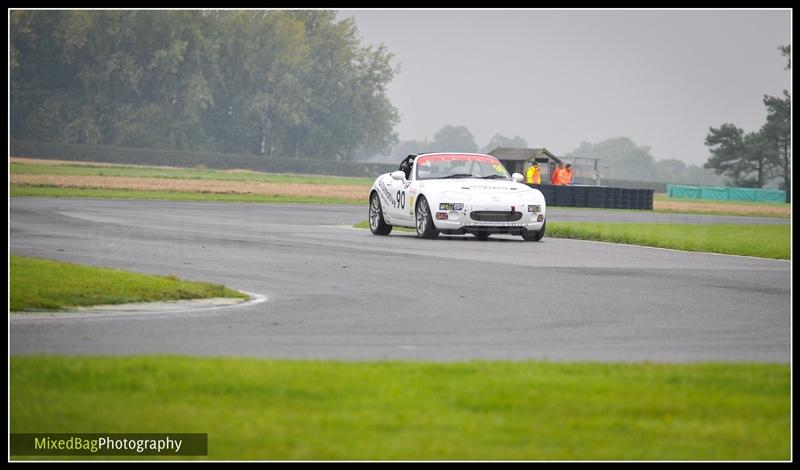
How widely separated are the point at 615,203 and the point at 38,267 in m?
34.5

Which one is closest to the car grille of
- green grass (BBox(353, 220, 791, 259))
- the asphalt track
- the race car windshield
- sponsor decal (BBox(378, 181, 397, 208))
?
the asphalt track

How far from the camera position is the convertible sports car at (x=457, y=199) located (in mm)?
23406

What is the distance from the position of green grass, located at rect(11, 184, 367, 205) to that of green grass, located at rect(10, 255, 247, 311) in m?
27.6

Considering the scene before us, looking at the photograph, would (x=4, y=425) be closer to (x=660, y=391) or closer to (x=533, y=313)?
(x=660, y=391)

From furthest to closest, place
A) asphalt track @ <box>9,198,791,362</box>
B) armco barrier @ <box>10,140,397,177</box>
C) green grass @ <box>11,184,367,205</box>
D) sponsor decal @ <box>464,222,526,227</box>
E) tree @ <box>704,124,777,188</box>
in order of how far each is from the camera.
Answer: tree @ <box>704,124,777,188</box> → armco barrier @ <box>10,140,397,177</box> → green grass @ <box>11,184,367,205</box> → sponsor decal @ <box>464,222,526,227</box> → asphalt track @ <box>9,198,791,362</box>

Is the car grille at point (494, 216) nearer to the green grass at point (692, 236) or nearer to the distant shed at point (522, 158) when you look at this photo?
the green grass at point (692, 236)

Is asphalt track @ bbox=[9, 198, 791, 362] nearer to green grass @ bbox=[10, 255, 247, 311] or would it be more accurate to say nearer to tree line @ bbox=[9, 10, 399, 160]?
green grass @ bbox=[10, 255, 247, 311]

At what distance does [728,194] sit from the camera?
83750 millimetres

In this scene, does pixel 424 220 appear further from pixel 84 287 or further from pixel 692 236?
pixel 84 287

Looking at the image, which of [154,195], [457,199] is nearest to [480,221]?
[457,199]

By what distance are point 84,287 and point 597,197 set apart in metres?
34.8

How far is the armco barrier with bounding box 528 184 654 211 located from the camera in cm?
4562

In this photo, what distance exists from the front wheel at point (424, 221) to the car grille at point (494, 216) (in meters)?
0.82

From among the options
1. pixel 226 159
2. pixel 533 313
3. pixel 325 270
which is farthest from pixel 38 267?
pixel 226 159
